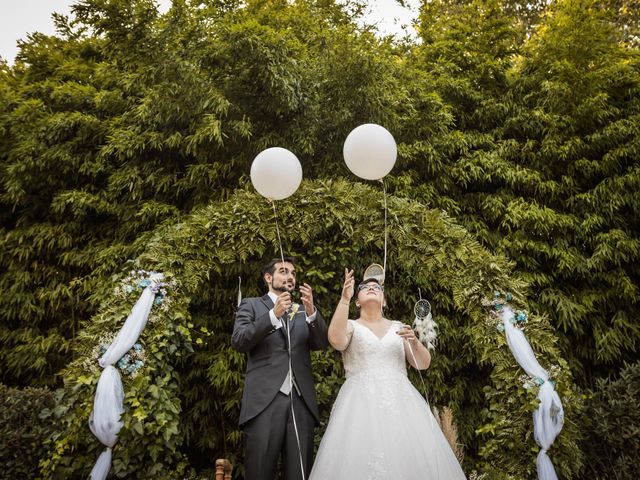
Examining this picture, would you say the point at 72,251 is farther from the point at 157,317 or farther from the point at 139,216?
the point at 157,317

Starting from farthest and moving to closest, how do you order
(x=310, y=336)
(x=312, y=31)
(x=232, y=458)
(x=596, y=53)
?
1. (x=312, y=31)
2. (x=596, y=53)
3. (x=232, y=458)
4. (x=310, y=336)

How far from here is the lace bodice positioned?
10.5 ft

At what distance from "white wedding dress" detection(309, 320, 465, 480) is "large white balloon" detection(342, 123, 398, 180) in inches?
45.4

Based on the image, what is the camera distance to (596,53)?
18.7 ft

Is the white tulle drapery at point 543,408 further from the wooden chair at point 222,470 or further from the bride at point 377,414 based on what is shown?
the wooden chair at point 222,470

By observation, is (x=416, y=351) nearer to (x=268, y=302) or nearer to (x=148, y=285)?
(x=268, y=302)

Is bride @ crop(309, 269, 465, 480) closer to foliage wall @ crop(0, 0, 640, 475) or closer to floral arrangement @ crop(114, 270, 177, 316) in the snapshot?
floral arrangement @ crop(114, 270, 177, 316)

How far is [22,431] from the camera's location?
A: 3613 millimetres

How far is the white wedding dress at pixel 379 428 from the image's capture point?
2680 mm

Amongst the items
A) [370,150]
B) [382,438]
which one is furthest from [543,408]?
[370,150]

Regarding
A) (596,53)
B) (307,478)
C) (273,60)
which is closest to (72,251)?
(273,60)

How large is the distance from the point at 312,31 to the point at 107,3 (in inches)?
92.6

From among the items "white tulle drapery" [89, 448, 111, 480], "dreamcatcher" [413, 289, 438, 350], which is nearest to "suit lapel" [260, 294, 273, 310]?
"dreamcatcher" [413, 289, 438, 350]

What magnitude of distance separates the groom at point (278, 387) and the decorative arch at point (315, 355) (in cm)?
84
